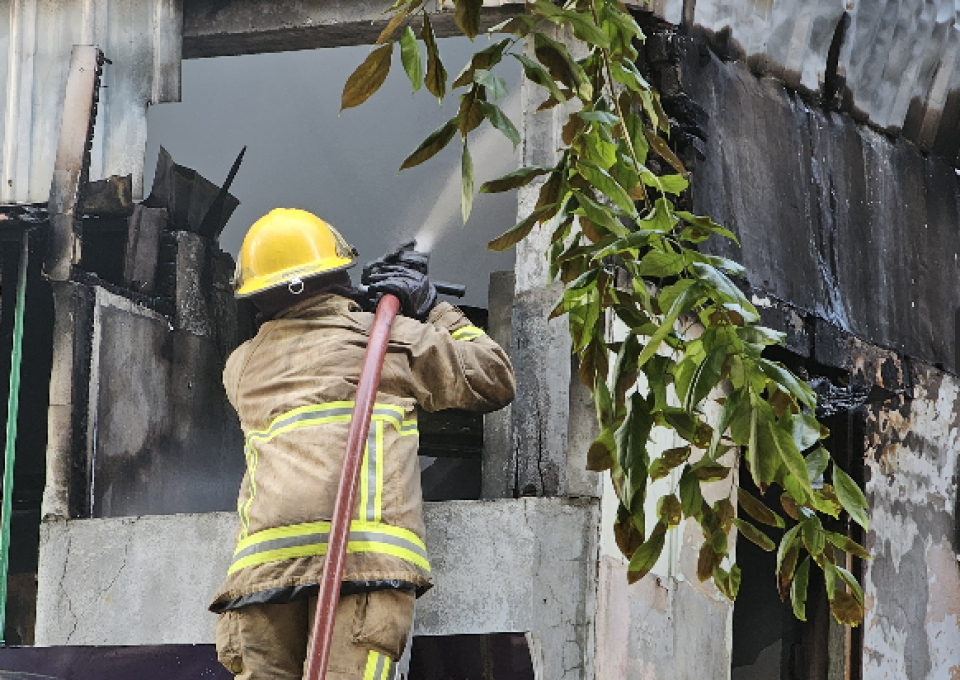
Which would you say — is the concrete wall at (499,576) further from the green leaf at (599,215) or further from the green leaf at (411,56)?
the green leaf at (411,56)

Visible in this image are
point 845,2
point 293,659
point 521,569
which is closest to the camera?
point 293,659

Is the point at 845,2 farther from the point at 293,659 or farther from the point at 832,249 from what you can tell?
the point at 293,659

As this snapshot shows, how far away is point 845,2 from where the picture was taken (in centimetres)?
718

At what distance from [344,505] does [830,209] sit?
358 cm

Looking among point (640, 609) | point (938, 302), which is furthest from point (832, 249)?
point (640, 609)

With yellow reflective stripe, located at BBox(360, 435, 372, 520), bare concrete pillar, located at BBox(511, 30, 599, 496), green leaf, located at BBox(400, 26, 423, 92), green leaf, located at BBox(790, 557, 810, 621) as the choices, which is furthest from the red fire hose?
green leaf, located at BBox(400, 26, 423, 92)

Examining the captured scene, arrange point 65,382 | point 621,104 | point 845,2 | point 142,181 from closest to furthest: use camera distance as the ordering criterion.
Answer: point 621,104
point 65,382
point 142,181
point 845,2

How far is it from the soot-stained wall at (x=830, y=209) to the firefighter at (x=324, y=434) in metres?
1.67

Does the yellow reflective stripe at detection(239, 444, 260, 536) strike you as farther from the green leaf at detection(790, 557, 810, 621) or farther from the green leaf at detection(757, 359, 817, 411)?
the green leaf at detection(757, 359, 817, 411)

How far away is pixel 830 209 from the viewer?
7133mm

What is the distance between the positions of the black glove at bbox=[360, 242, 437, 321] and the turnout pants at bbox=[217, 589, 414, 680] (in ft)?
3.29

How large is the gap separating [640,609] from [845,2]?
328 cm

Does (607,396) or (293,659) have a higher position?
(607,396)

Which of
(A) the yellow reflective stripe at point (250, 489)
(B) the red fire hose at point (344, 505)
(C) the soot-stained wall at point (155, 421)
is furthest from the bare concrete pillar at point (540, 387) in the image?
(C) the soot-stained wall at point (155, 421)
